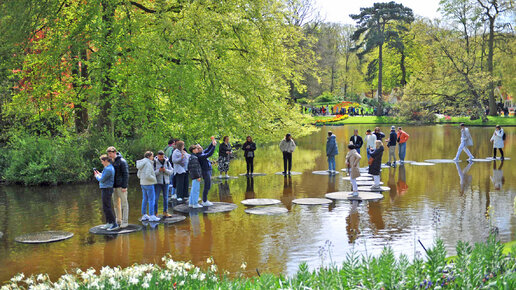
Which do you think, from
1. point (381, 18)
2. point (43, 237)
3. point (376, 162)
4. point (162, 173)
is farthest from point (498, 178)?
→ point (381, 18)

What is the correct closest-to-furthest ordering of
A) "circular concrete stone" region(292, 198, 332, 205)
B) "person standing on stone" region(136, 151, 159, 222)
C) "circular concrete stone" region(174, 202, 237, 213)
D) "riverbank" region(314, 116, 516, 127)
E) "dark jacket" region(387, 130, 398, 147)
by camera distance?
"person standing on stone" region(136, 151, 159, 222)
"circular concrete stone" region(174, 202, 237, 213)
"circular concrete stone" region(292, 198, 332, 205)
"dark jacket" region(387, 130, 398, 147)
"riverbank" region(314, 116, 516, 127)

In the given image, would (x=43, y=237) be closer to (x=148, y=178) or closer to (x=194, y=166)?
(x=148, y=178)

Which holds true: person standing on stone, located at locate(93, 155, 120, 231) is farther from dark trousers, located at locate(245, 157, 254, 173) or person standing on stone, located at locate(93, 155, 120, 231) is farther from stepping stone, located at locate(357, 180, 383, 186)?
dark trousers, located at locate(245, 157, 254, 173)

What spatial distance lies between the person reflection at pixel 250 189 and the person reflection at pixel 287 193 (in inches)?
38.9

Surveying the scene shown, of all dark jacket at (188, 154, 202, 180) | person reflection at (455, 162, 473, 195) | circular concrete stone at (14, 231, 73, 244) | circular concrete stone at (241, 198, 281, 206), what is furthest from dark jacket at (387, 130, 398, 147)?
circular concrete stone at (14, 231, 73, 244)

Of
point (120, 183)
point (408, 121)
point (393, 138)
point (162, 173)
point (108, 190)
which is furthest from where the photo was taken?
point (408, 121)

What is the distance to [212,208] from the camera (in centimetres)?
1388

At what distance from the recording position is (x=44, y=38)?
20.0m

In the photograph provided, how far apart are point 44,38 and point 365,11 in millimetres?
58341

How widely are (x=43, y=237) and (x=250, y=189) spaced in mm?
7694

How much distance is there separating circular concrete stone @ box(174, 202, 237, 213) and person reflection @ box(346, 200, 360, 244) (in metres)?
3.11

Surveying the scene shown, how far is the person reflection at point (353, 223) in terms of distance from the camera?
1039 cm

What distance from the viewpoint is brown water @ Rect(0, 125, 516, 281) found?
9.16 meters

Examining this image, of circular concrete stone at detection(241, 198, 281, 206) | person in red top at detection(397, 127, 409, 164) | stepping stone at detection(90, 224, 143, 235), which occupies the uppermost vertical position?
person in red top at detection(397, 127, 409, 164)
